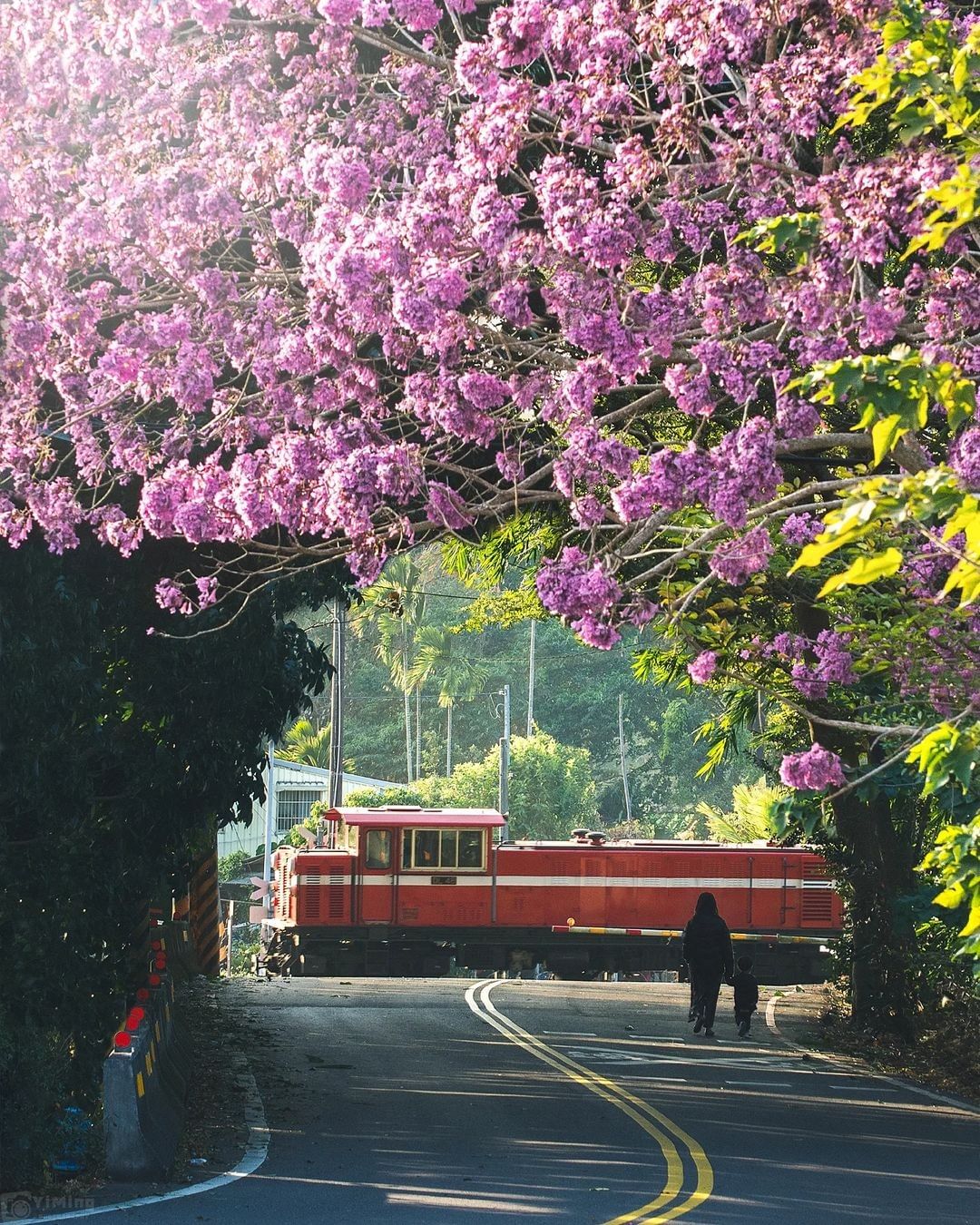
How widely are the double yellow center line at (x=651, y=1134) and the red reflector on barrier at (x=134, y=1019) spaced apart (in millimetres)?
4015

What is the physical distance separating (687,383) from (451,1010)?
691 inches

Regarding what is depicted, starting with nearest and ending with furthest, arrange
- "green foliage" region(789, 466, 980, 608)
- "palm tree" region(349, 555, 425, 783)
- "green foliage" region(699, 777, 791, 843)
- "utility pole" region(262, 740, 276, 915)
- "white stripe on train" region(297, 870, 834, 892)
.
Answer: "green foliage" region(789, 466, 980, 608) → "green foliage" region(699, 777, 791, 843) → "white stripe on train" region(297, 870, 834, 892) → "utility pole" region(262, 740, 276, 915) → "palm tree" region(349, 555, 425, 783)

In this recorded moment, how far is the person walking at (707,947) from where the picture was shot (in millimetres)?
22078

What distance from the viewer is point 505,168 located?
1021 centimetres

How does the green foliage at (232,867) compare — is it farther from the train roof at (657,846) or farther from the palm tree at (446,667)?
the train roof at (657,846)

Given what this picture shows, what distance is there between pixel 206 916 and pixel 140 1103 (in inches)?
831

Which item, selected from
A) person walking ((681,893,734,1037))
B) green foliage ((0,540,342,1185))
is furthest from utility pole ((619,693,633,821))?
green foliage ((0,540,342,1185))

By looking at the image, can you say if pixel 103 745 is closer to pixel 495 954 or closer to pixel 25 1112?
pixel 25 1112

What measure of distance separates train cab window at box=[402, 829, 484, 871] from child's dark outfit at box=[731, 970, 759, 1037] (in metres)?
12.3

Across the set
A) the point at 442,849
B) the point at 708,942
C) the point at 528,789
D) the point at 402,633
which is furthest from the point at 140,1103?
the point at 402,633

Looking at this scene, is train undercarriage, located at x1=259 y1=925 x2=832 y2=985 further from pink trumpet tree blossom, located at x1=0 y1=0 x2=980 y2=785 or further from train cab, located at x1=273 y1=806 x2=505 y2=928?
pink trumpet tree blossom, located at x1=0 y1=0 x2=980 y2=785

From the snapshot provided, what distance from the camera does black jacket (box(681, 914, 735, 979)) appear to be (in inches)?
869

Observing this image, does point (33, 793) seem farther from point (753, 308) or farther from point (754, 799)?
point (754, 799)

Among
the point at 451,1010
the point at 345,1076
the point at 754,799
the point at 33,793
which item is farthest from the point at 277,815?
the point at 33,793
